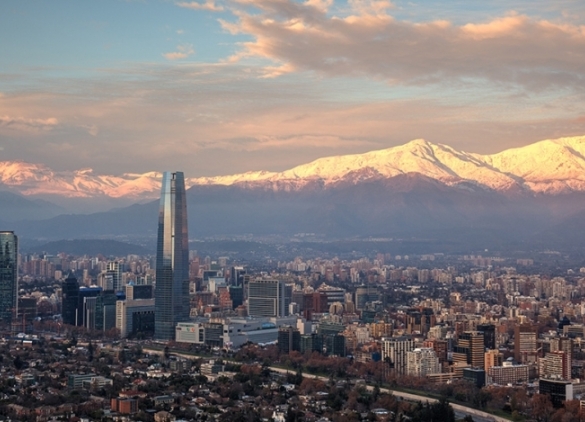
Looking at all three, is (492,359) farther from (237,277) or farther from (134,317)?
(237,277)

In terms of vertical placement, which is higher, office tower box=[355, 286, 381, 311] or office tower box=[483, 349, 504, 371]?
office tower box=[355, 286, 381, 311]

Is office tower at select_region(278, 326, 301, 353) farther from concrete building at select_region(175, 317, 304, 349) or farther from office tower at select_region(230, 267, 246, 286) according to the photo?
office tower at select_region(230, 267, 246, 286)

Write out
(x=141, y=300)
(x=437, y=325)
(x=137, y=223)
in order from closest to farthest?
1. (x=437, y=325)
2. (x=141, y=300)
3. (x=137, y=223)

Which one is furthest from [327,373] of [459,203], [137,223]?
[459,203]

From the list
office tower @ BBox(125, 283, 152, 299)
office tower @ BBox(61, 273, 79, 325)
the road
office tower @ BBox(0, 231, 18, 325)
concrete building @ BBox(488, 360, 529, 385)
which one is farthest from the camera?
office tower @ BBox(125, 283, 152, 299)

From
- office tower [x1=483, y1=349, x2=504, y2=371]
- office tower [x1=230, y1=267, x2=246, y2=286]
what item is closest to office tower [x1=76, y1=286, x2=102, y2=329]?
office tower [x1=230, y1=267, x2=246, y2=286]

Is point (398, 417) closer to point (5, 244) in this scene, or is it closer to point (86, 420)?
point (86, 420)
